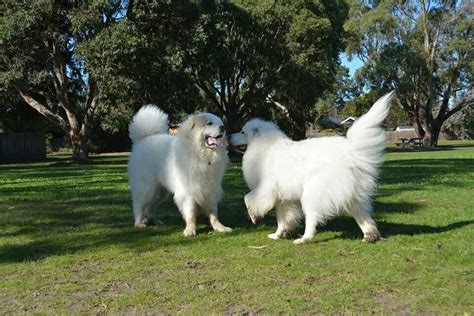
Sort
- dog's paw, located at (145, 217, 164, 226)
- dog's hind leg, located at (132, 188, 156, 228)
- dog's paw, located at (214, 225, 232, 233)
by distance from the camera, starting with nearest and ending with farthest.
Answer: dog's paw, located at (214, 225, 232, 233)
dog's hind leg, located at (132, 188, 156, 228)
dog's paw, located at (145, 217, 164, 226)

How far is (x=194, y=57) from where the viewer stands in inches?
1121

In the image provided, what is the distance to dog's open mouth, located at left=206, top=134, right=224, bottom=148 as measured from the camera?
22.9 feet

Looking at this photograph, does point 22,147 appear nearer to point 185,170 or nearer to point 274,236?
point 185,170

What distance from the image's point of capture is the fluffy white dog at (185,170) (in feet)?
23.3

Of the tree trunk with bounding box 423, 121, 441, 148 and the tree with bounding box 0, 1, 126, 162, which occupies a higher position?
the tree with bounding box 0, 1, 126, 162

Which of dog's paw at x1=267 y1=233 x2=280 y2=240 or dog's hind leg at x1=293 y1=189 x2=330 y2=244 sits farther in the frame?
dog's paw at x1=267 y1=233 x2=280 y2=240

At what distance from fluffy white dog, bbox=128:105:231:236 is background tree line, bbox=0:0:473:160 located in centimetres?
1778

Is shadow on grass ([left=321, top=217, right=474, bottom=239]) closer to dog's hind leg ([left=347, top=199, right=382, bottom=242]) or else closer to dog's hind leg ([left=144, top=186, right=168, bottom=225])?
dog's hind leg ([left=347, top=199, right=382, bottom=242])

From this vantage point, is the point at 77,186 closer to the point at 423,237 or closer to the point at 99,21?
the point at 423,237

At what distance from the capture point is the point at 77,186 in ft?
45.6

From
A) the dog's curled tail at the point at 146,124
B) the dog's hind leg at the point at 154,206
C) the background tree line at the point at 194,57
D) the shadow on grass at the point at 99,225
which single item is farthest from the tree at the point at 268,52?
the dog's hind leg at the point at 154,206

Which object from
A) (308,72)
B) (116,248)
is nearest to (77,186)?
(116,248)

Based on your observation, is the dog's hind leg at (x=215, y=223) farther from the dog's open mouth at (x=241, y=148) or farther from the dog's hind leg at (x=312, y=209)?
the dog's hind leg at (x=312, y=209)

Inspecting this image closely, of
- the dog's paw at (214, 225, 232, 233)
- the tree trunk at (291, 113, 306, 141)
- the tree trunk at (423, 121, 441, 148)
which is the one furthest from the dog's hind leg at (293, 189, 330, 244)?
the tree trunk at (423, 121, 441, 148)
